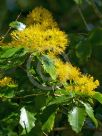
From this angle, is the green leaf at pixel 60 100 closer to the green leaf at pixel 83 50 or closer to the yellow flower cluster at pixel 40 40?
the yellow flower cluster at pixel 40 40

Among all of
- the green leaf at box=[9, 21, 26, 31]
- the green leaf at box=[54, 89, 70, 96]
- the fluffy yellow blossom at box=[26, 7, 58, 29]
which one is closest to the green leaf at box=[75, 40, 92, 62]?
the fluffy yellow blossom at box=[26, 7, 58, 29]

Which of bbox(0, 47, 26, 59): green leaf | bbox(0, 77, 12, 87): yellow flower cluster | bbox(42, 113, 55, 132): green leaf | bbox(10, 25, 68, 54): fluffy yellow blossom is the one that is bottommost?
bbox(42, 113, 55, 132): green leaf

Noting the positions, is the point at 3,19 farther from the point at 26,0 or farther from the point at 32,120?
the point at 32,120

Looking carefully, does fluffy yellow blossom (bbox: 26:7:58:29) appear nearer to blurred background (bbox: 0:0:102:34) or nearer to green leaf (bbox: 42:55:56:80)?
green leaf (bbox: 42:55:56:80)

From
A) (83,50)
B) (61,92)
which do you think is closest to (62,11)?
(83,50)

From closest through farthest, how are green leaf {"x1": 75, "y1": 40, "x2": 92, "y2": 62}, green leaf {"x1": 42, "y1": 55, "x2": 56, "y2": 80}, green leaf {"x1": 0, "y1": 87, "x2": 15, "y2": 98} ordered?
green leaf {"x1": 42, "y1": 55, "x2": 56, "y2": 80} < green leaf {"x1": 0, "y1": 87, "x2": 15, "y2": 98} < green leaf {"x1": 75, "y1": 40, "x2": 92, "y2": 62}
